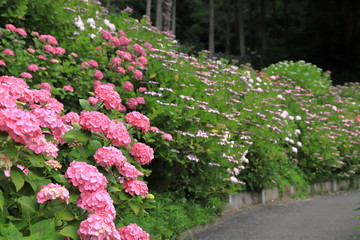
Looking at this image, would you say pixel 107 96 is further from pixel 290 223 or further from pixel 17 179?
pixel 290 223

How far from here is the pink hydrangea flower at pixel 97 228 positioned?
166cm

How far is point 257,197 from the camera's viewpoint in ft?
21.3

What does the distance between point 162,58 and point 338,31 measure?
653 inches

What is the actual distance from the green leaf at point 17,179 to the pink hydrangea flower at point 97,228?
32cm

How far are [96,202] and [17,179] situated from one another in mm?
367

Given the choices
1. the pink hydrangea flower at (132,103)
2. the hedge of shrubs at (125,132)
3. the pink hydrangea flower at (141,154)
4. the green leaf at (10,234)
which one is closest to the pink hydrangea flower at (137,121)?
the hedge of shrubs at (125,132)

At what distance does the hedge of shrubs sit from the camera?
1799mm

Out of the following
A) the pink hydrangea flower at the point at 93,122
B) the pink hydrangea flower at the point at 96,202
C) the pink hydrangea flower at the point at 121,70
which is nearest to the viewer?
the pink hydrangea flower at the point at 96,202

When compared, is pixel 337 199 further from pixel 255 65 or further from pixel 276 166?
pixel 255 65

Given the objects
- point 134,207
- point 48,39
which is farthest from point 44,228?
point 48,39

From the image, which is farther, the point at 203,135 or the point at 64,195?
the point at 203,135

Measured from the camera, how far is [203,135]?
447cm

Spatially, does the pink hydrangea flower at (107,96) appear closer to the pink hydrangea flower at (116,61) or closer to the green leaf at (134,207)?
the green leaf at (134,207)

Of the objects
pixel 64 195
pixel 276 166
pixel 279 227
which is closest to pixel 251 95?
pixel 276 166
